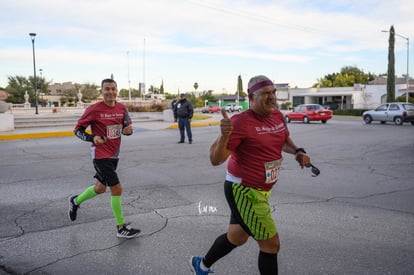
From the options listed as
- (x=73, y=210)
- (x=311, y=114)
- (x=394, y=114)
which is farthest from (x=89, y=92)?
(x=73, y=210)

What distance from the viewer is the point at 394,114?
2409 centimetres

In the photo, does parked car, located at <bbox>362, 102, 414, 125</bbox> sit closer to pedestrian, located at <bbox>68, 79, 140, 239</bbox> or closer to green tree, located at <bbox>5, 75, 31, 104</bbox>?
pedestrian, located at <bbox>68, 79, 140, 239</bbox>

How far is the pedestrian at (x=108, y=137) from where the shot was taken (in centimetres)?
428

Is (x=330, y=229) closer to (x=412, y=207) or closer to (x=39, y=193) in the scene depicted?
(x=412, y=207)

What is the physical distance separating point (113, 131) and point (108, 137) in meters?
0.10

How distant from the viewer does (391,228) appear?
444cm

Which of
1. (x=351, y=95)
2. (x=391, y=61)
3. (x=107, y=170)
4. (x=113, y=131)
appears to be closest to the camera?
(x=107, y=170)

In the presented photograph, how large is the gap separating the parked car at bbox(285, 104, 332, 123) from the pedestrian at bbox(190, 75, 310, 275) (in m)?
24.4

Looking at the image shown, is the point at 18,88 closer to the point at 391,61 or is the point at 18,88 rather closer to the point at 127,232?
the point at 391,61

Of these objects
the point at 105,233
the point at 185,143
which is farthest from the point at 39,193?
the point at 185,143

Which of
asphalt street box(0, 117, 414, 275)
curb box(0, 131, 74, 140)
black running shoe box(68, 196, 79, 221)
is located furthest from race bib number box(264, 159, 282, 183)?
curb box(0, 131, 74, 140)

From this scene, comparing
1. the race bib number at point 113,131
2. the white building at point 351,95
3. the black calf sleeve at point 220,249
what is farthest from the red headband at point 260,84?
the white building at point 351,95

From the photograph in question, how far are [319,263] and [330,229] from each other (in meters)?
1.04

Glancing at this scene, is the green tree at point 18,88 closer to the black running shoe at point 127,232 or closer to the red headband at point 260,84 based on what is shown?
the black running shoe at point 127,232
